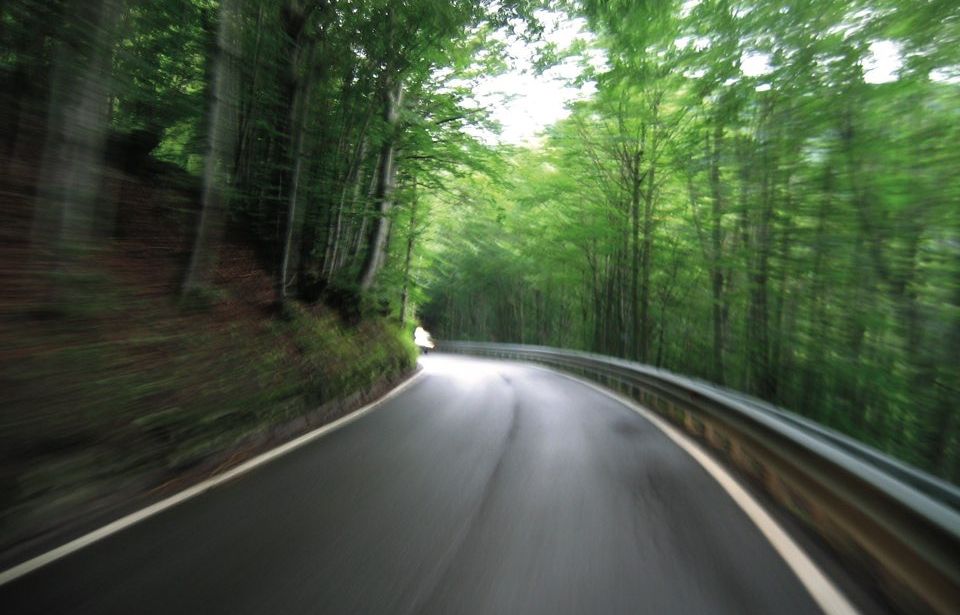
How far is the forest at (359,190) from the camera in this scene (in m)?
5.11

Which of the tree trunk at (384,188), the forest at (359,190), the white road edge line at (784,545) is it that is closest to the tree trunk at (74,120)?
the forest at (359,190)

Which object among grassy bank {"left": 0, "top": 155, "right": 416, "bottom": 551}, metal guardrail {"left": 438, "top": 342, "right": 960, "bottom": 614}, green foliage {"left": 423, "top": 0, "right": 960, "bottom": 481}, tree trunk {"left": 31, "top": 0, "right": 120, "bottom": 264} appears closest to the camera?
metal guardrail {"left": 438, "top": 342, "right": 960, "bottom": 614}

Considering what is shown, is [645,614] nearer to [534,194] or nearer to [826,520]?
[826,520]

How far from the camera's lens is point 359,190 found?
1308 cm

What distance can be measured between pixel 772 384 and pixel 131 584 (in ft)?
36.0

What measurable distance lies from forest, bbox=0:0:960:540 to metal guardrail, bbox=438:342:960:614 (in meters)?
3.37

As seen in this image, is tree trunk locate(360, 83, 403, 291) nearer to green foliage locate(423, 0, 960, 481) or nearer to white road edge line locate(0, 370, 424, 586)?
green foliage locate(423, 0, 960, 481)

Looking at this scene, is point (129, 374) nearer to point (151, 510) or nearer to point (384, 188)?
point (151, 510)

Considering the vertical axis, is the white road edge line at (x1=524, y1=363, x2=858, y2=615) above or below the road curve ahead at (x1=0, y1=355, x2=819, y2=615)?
above

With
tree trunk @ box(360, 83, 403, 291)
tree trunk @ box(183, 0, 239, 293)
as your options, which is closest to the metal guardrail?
tree trunk @ box(183, 0, 239, 293)

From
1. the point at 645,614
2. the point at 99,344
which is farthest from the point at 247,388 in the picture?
the point at 645,614

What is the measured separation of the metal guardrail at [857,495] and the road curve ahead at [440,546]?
1.44 feet

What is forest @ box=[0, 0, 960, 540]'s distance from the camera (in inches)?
201

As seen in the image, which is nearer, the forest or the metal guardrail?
the metal guardrail
